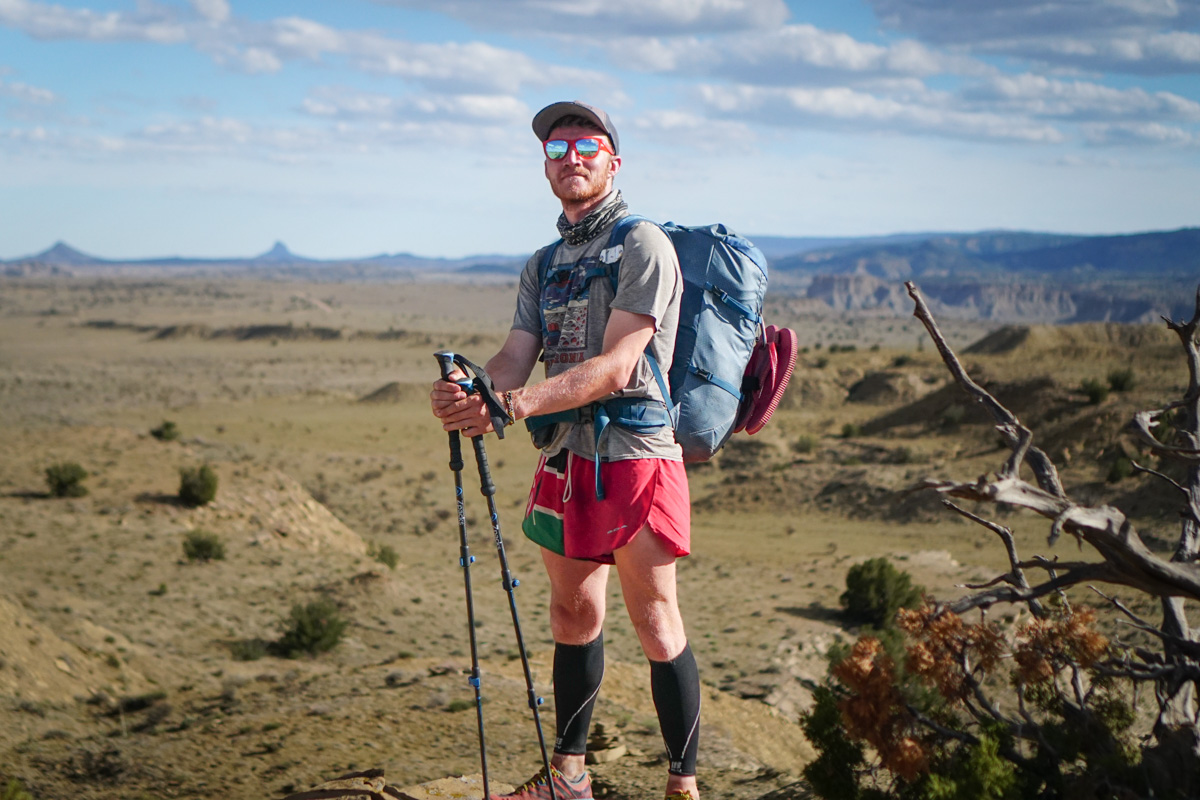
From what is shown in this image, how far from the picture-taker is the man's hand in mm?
2906

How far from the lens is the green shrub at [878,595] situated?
11.1 metres

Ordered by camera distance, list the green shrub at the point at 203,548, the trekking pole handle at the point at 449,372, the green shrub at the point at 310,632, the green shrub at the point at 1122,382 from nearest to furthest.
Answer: the trekking pole handle at the point at 449,372, the green shrub at the point at 310,632, the green shrub at the point at 203,548, the green shrub at the point at 1122,382

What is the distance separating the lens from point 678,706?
322cm

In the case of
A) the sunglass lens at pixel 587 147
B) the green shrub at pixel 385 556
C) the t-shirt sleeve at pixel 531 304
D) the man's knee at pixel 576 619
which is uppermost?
→ the sunglass lens at pixel 587 147

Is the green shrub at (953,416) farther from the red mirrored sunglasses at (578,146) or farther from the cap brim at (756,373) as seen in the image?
the red mirrored sunglasses at (578,146)

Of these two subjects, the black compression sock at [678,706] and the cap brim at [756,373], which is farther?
the cap brim at [756,373]

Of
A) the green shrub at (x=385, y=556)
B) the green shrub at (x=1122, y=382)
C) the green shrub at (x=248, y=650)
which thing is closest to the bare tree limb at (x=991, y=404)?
the green shrub at (x=248, y=650)

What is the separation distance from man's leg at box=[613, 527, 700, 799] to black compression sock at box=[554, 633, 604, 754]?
27 centimetres

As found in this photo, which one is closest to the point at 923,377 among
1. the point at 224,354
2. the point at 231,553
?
the point at 231,553

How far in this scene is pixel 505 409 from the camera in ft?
9.56

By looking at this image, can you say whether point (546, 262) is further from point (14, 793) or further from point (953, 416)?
point (953, 416)

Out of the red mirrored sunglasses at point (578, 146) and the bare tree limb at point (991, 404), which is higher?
the red mirrored sunglasses at point (578, 146)

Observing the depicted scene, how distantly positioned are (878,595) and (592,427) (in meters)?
8.96

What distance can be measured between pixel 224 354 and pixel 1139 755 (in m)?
53.0
